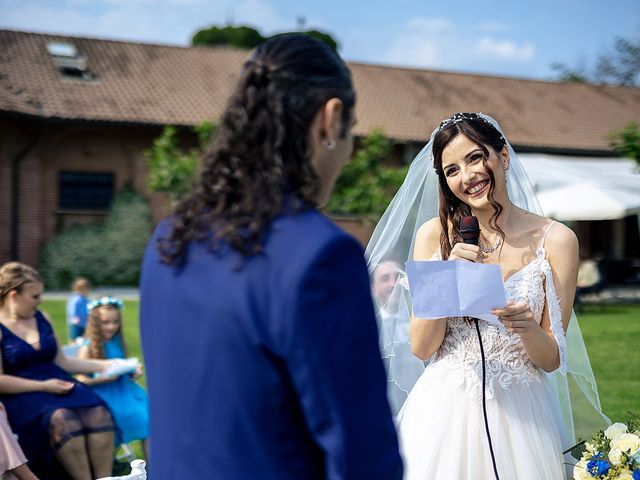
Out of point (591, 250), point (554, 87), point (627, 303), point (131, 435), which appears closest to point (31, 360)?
point (131, 435)

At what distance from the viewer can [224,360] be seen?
1305 millimetres

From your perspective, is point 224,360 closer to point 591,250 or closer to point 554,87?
point 591,250

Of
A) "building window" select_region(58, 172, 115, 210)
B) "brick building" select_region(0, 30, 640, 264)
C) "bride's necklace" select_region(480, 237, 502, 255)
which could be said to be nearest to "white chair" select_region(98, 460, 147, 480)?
"bride's necklace" select_region(480, 237, 502, 255)

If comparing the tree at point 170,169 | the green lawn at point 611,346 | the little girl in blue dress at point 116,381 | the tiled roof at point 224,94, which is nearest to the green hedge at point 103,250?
the tree at point 170,169

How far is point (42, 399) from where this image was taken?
5285mm

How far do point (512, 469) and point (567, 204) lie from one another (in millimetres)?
12091

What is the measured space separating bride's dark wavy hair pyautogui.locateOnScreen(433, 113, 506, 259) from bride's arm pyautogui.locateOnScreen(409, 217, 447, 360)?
5 cm

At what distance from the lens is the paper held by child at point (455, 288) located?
8.06 ft

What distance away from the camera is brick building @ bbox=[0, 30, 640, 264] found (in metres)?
21.5

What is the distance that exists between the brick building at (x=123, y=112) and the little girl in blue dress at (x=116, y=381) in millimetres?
15730

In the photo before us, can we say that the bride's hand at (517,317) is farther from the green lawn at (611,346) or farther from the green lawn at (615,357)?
the green lawn at (611,346)

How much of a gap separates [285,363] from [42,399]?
447 cm

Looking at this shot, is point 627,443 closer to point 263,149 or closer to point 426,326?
point 426,326

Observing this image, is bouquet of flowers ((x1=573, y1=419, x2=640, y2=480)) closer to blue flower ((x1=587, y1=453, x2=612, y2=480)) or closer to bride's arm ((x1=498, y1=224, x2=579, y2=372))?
blue flower ((x1=587, y1=453, x2=612, y2=480))
